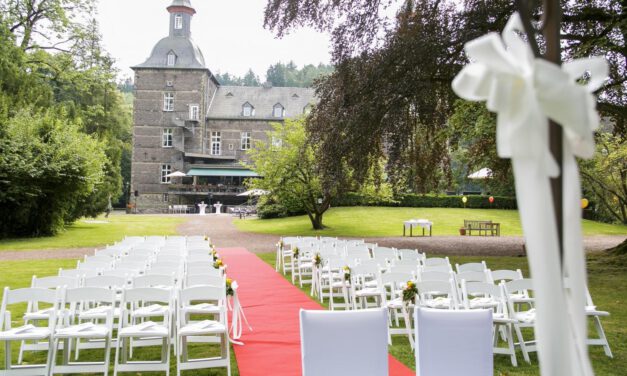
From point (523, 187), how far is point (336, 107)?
13432mm

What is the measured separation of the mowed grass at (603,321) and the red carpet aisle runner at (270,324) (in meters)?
0.62

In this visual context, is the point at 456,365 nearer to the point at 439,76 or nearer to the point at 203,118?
the point at 439,76

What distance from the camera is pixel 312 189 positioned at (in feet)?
90.8

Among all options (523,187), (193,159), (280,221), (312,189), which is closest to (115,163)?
(280,221)

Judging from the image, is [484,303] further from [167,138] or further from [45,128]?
[167,138]

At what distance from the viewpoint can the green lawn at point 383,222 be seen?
97.1ft

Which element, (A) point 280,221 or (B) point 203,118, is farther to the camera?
(B) point 203,118

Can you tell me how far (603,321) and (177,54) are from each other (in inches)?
2004

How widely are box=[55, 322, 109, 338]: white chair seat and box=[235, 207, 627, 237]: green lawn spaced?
21759 mm

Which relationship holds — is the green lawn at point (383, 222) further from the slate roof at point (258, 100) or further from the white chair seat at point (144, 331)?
the white chair seat at point (144, 331)

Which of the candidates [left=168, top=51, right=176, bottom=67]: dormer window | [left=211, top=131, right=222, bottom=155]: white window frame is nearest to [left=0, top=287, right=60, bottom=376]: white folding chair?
[left=211, top=131, right=222, bottom=155]: white window frame

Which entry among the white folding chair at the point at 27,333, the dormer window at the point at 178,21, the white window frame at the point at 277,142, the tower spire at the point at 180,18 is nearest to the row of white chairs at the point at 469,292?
the white folding chair at the point at 27,333

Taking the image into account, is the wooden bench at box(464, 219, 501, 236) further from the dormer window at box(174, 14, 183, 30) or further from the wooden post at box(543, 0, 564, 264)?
the dormer window at box(174, 14, 183, 30)

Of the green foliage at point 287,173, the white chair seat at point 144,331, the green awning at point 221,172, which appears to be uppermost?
the green awning at point 221,172
